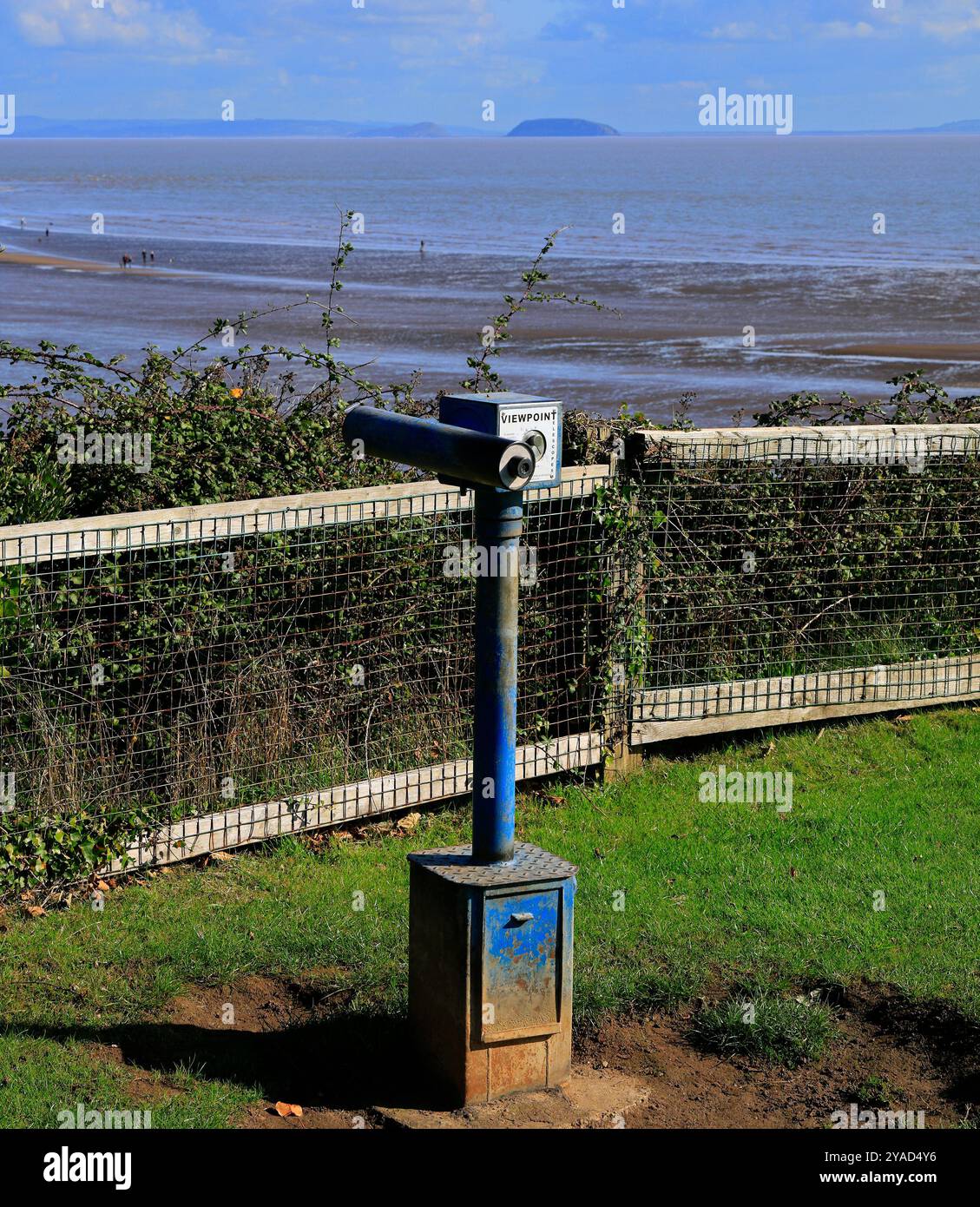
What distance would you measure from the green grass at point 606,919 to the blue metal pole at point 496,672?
3.10ft

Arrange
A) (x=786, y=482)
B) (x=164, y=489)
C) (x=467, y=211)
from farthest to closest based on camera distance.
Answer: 1. (x=467, y=211)
2. (x=786, y=482)
3. (x=164, y=489)

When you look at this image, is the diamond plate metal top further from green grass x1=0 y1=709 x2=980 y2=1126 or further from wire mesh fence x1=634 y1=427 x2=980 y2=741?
wire mesh fence x1=634 y1=427 x2=980 y2=741

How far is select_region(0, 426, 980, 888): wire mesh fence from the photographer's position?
607 centimetres

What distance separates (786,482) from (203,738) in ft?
11.6

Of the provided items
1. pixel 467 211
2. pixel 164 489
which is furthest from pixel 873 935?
pixel 467 211

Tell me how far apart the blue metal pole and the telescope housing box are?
16 cm

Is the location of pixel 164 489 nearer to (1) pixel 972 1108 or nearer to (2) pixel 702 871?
(2) pixel 702 871

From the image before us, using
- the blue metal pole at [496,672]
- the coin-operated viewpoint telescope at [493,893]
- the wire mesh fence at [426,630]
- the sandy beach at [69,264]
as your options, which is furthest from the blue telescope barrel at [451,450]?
the sandy beach at [69,264]

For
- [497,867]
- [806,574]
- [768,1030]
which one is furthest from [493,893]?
[806,574]

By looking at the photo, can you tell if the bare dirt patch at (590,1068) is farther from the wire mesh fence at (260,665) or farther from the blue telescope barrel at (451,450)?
the blue telescope barrel at (451,450)

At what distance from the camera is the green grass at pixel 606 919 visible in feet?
16.7

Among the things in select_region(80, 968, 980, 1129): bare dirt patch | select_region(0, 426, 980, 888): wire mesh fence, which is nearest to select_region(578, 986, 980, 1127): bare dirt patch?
select_region(80, 968, 980, 1129): bare dirt patch
